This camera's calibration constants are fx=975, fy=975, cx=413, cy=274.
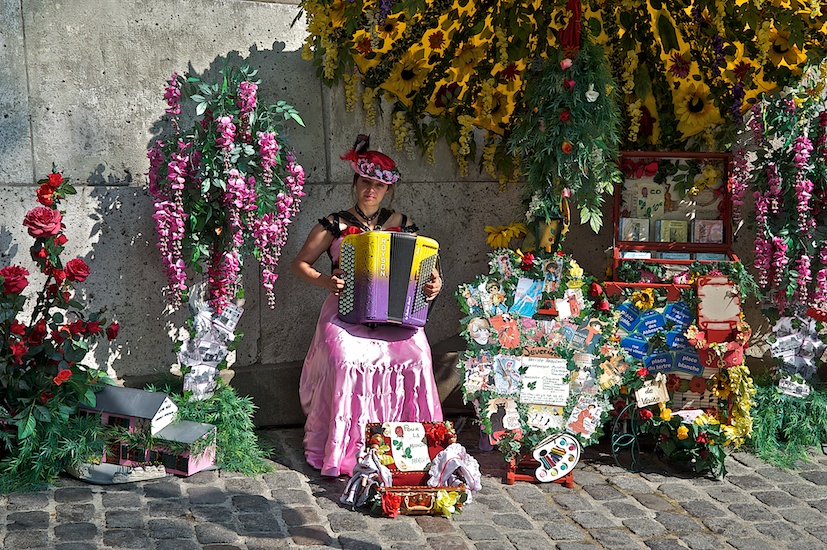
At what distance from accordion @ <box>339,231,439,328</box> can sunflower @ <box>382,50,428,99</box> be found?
1.18 meters

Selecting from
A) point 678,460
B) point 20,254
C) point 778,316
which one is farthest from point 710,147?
point 20,254

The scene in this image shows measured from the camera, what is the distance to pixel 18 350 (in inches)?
177

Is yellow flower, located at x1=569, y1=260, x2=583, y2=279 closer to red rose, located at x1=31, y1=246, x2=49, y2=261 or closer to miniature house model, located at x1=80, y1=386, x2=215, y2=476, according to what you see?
miniature house model, located at x1=80, y1=386, x2=215, y2=476

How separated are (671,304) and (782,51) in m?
1.62

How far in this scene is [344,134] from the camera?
5.74m

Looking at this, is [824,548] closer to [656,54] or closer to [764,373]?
[764,373]

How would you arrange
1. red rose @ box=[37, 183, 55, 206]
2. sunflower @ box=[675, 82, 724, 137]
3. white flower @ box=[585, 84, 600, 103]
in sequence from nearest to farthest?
red rose @ box=[37, 183, 55, 206]
white flower @ box=[585, 84, 600, 103]
sunflower @ box=[675, 82, 724, 137]

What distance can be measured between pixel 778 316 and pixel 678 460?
4.11 feet

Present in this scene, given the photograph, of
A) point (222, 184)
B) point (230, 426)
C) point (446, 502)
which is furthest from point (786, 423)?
point (222, 184)

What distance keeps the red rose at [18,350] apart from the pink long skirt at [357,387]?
1460 millimetres

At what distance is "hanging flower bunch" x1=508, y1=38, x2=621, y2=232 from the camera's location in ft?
16.9

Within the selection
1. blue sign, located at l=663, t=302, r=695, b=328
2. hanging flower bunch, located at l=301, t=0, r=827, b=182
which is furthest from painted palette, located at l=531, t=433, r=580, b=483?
hanging flower bunch, located at l=301, t=0, r=827, b=182

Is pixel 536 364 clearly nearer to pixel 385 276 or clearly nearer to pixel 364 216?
pixel 385 276

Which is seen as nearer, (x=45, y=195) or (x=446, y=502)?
(x=446, y=502)
